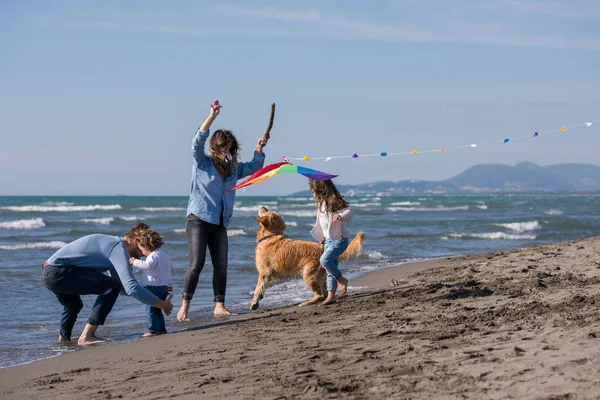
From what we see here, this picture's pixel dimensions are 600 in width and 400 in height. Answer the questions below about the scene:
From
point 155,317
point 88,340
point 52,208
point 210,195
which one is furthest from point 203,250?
point 52,208

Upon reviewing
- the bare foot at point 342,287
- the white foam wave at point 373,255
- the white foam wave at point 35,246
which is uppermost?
the bare foot at point 342,287

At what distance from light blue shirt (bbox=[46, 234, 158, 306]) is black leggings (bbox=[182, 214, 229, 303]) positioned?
0.93m

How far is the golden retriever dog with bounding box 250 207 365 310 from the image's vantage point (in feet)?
27.3

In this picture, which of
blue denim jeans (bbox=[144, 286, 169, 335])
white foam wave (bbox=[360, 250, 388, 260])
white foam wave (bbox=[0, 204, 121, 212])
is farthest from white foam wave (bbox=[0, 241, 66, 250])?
white foam wave (bbox=[0, 204, 121, 212])

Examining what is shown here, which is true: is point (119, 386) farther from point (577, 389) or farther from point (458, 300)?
point (458, 300)

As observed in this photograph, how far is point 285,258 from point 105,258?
2171 millimetres

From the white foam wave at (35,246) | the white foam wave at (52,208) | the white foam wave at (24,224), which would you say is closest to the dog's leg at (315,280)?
the white foam wave at (35,246)

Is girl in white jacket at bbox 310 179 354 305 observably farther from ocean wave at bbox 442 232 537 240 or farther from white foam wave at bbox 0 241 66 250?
ocean wave at bbox 442 232 537 240

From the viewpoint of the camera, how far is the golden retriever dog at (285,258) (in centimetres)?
831

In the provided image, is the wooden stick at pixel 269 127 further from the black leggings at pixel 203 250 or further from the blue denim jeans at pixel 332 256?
the blue denim jeans at pixel 332 256

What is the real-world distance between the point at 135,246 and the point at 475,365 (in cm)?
376

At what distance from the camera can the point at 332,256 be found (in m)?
8.12

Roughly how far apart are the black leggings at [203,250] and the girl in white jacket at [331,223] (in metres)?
1.08

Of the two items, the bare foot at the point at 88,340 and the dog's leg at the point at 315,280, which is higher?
the dog's leg at the point at 315,280
